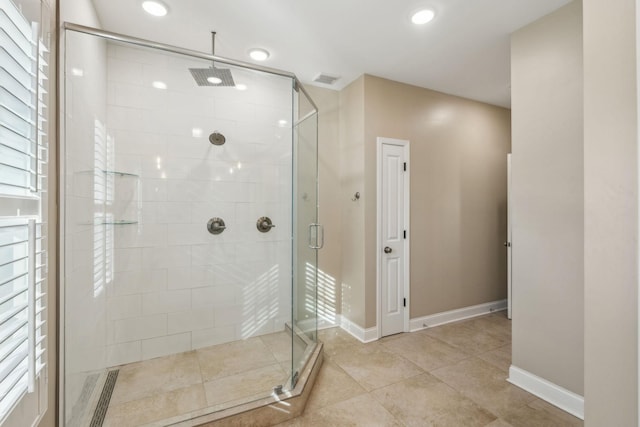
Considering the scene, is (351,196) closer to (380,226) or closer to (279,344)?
(380,226)

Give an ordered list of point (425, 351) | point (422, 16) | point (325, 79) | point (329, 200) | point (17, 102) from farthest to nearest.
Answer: point (329, 200), point (325, 79), point (425, 351), point (422, 16), point (17, 102)

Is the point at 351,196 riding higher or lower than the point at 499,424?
higher

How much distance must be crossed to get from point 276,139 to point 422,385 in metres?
2.41

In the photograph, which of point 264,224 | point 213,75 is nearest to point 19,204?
point 213,75

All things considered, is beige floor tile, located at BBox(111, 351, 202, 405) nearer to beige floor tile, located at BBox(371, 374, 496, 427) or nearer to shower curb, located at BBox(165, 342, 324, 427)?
shower curb, located at BBox(165, 342, 324, 427)

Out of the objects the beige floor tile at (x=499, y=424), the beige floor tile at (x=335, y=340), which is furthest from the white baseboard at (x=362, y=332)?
the beige floor tile at (x=499, y=424)

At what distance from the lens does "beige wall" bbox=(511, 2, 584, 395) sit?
1920 millimetres

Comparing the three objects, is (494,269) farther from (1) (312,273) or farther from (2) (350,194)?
(1) (312,273)

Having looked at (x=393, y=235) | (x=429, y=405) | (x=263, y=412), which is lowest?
(x=429, y=405)

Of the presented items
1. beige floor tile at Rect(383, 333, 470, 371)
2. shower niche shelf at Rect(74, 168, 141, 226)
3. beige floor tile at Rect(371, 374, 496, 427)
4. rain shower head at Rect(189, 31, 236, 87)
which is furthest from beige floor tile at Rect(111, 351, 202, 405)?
rain shower head at Rect(189, 31, 236, 87)

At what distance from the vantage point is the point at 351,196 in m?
3.13

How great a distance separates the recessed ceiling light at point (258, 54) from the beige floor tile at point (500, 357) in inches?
129

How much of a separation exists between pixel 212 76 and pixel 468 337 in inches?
135

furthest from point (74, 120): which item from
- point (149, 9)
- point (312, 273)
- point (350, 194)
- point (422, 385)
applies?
point (422, 385)
